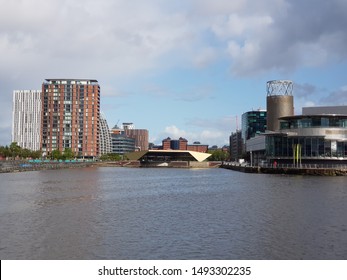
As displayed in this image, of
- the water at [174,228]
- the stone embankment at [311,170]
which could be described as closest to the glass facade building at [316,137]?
the stone embankment at [311,170]

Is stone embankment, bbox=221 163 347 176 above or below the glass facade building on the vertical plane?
below

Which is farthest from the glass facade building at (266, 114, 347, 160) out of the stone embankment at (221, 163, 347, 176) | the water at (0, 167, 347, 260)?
the water at (0, 167, 347, 260)

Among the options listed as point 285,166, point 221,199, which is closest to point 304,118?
point 285,166

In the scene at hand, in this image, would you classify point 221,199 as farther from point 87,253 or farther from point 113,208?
point 87,253

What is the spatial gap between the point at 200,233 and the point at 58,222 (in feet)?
41.7

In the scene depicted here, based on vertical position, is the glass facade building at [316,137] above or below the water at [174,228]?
above

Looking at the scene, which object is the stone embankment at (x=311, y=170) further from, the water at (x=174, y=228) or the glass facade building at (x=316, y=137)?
the water at (x=174, y=228)

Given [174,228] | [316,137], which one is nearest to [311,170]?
[316,137]

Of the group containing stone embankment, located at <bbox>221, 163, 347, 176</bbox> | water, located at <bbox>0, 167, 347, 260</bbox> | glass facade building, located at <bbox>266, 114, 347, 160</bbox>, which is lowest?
water, located at <bbox>0, 167, 347, 260</bbox>

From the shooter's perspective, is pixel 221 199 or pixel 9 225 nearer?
pixel 9 225

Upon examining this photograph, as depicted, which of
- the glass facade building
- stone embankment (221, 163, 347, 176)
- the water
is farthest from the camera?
the glass facade building

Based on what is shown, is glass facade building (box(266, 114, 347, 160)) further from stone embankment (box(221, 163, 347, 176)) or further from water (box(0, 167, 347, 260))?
water (box(0, 167, 347, 260))

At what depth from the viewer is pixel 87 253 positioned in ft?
88.9

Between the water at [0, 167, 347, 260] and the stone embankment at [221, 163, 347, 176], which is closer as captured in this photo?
the water at [0, 167, 347, 260]
